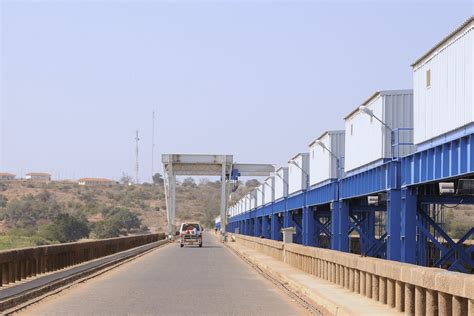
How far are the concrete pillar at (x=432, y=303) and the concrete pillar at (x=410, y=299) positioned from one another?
130 cm

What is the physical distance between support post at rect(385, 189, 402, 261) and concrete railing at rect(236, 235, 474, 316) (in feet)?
8.33

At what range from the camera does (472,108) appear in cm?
2152

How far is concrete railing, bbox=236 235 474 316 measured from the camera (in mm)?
13570

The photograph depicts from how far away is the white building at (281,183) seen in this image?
71.6m

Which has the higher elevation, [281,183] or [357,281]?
[281,183]

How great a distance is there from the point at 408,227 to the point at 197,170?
81.8 m

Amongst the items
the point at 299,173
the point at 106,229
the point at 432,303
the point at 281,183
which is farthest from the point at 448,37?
the point at 106,229

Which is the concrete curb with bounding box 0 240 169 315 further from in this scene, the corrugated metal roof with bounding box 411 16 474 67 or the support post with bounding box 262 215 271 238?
the support post with bounding box 262 215 271 238

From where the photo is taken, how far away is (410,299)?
16.4 m

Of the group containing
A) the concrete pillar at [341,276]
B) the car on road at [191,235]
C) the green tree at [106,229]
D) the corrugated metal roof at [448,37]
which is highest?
the corrugated metal roof at [448,37]

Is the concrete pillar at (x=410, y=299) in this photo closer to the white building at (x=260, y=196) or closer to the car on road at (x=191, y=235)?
the car on road at (x=191, y=235)

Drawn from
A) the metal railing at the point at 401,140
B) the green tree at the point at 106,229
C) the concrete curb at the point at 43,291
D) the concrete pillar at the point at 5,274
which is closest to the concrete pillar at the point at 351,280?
the concrete curb at the point at 43,291

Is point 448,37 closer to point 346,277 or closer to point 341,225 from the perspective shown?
point 346,277

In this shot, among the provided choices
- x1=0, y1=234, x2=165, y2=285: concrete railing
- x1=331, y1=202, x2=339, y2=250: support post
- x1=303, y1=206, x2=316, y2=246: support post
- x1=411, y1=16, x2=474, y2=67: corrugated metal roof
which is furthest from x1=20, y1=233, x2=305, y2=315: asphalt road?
x1=303, y1=206, x2=316, y2=246: support post
